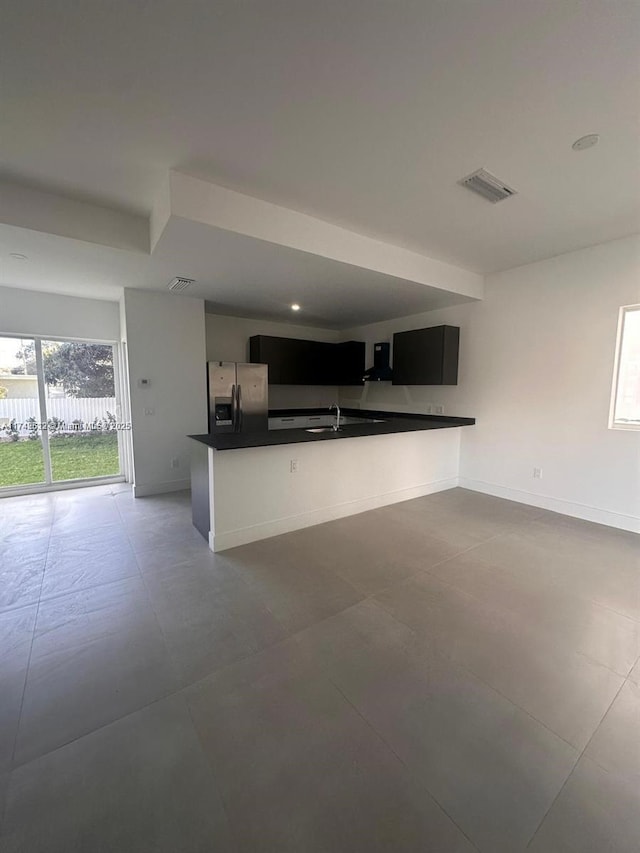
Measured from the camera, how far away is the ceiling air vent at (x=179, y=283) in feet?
12.2

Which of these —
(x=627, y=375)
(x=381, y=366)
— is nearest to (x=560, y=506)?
(x=627, y=375)

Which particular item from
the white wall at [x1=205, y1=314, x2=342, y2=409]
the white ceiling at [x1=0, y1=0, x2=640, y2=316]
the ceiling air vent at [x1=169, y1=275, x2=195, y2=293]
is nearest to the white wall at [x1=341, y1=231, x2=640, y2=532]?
the white ceiling at [x1=0, y1=0, x2=640, y2=316]

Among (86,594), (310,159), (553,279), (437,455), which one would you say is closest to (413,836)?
(86,594)

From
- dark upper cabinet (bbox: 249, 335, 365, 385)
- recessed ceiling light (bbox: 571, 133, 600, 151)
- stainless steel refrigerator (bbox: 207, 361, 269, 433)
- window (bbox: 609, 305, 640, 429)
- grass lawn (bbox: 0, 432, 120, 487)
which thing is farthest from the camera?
dark upper cabinet (bbox: 249, 335, 365, 385)

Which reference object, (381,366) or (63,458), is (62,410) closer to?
(63,458)

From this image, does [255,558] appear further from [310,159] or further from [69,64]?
[69,64]

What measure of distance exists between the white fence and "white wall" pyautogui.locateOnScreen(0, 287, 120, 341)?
34.3 inches

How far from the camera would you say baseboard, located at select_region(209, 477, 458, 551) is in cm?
302

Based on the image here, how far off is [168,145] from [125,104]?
1.00 ft

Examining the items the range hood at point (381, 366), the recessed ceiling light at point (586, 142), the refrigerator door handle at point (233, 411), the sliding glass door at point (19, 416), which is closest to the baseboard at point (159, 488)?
the refrigerator door handle at point (233, 411)

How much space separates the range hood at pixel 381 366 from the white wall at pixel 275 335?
1363mm

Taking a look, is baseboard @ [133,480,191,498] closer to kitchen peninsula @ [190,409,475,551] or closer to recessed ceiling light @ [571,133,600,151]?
kitchen peninsula @ [190,409,475,551]

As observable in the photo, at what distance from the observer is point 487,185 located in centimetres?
246

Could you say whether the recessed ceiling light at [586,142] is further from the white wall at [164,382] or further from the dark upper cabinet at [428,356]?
the white wall at [164,382]
